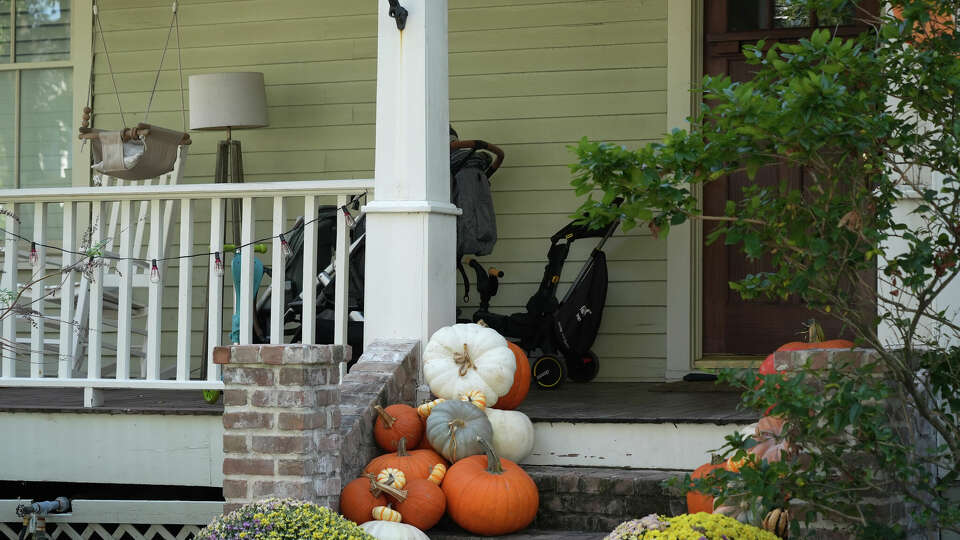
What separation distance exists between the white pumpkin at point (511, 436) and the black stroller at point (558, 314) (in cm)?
159

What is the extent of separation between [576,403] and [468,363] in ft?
2.58

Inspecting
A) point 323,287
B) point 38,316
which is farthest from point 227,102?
point 38,316

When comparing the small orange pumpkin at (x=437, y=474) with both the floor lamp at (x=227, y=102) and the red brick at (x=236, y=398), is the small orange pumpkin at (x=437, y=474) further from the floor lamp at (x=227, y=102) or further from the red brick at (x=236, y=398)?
the floor lamp at (x=227, y=102)

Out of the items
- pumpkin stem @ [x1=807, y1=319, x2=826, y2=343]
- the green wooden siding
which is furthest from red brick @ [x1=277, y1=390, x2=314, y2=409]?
the green wooden siding

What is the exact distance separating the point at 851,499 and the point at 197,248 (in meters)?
4.73

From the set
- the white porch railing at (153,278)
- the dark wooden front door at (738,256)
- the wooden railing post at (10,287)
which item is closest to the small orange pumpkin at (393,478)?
the white porch railing at (153,278)

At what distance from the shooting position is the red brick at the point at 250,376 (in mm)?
3707

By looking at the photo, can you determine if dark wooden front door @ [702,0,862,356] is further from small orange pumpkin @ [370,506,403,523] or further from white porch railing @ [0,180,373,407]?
small orange pumpkin @ [370,506,403,523]

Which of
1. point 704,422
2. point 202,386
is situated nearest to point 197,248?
point 202,386

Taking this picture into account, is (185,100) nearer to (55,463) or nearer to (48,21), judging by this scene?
(48,21)

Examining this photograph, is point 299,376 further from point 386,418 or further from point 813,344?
point 813,344

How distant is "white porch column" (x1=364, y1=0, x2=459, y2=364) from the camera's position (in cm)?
450

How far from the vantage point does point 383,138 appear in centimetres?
458

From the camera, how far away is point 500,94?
20.7 feet
